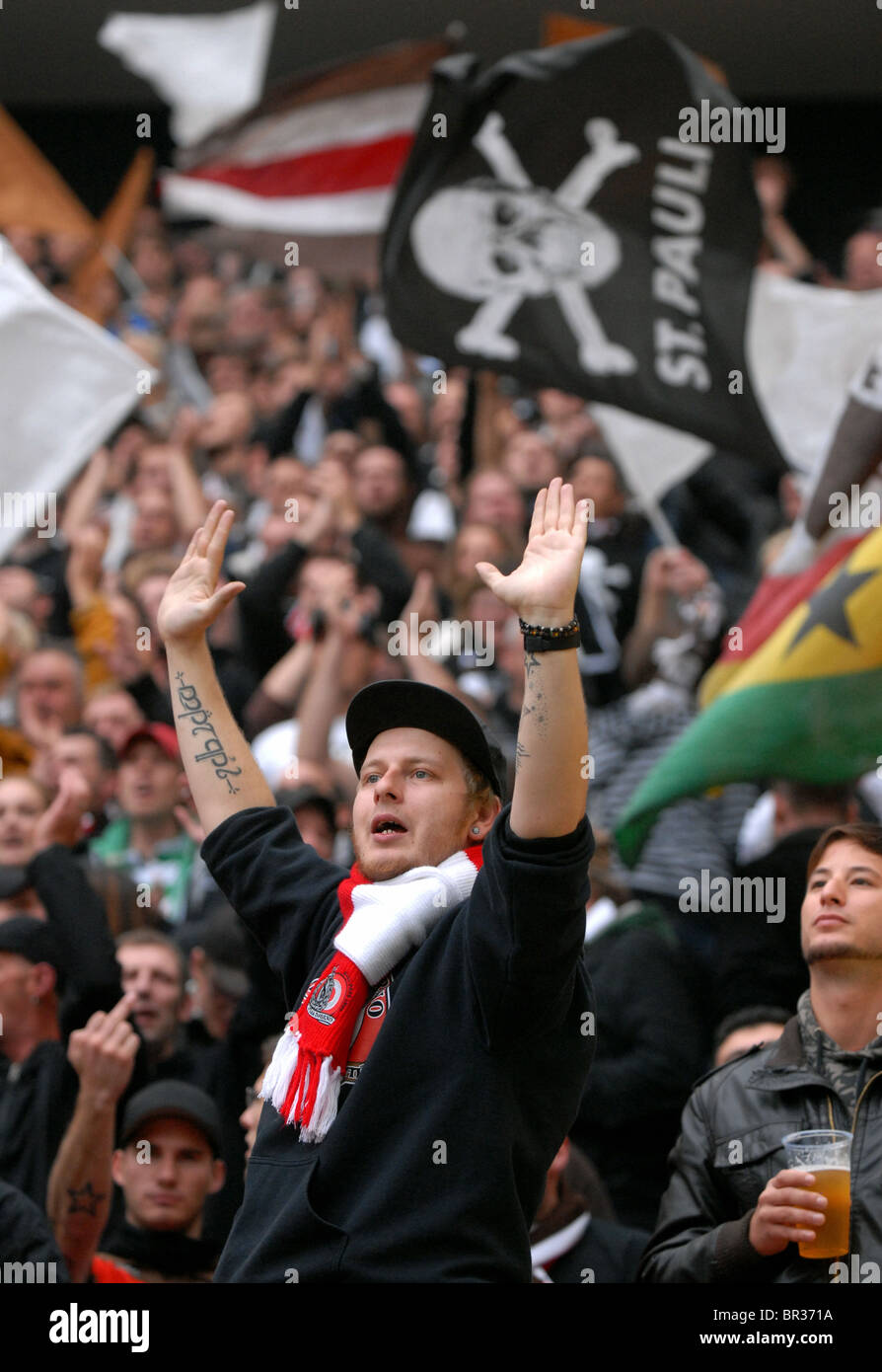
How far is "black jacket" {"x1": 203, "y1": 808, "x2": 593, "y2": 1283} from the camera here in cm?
266

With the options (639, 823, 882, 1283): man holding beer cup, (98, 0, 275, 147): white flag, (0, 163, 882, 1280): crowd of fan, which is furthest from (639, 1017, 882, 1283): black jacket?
(98, 0, 275, 147): white flag

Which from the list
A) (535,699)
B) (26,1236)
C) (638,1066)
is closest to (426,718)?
(535,699)

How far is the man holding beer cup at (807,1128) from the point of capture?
3.12 metres

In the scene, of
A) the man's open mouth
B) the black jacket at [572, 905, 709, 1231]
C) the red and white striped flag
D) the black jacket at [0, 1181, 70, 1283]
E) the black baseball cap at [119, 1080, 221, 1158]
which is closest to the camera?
the man's open mouth

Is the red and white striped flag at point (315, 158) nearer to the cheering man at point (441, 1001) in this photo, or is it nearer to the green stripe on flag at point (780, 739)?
the green stripe on flag at point (780, 739)

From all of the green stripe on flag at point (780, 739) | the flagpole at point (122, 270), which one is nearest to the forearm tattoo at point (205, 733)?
the green stripe on flag at point (780, 739)

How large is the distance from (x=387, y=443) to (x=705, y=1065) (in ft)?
16.5

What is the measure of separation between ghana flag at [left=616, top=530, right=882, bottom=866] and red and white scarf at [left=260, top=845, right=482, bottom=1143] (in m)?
2.74

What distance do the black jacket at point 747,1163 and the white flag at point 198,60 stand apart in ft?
28.1

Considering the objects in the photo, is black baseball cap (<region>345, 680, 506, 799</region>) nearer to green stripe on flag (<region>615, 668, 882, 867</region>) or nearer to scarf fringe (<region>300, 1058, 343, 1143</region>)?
scarf fringe (<region>300, 1058, 343, 1143</region>)

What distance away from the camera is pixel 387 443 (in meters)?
9.30

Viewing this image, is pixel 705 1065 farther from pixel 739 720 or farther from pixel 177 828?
pixel 177 828

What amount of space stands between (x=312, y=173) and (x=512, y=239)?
2385mm

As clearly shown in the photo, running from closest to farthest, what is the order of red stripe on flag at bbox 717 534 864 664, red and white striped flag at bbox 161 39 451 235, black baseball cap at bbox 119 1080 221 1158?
black baseball cap at bbox 119 1080 221 1158
red stripe on flag at bbox 717 534 864 664
red and white striped flag at bbox 161 39 451 235
